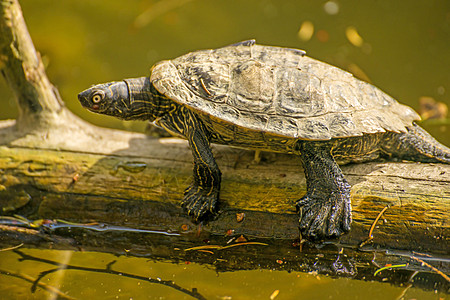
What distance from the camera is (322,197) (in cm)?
227

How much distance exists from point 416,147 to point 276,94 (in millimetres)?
987

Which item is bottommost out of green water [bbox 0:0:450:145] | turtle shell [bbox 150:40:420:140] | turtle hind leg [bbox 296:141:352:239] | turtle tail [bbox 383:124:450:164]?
turtle hind leg [bbox 296:141:352:239]

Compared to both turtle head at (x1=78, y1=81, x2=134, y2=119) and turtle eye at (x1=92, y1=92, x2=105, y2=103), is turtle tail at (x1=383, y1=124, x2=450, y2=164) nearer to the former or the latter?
turtle head at (x1=78, y1=81, x2=134, y2=119)

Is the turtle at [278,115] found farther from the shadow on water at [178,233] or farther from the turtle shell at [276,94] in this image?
the shadow on water at [178,233]

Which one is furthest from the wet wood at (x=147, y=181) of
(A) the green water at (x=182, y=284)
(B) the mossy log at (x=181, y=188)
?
(A) the green water at (x=182, y=284)

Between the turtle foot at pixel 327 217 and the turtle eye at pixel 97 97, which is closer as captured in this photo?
the turtle foot at pixel 327 217

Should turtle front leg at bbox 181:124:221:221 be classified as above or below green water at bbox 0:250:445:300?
above

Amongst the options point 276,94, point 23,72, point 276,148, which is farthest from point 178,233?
point 23,72

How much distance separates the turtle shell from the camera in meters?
2.30

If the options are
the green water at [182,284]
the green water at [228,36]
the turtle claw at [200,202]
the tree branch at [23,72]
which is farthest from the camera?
the green water at [228,36]

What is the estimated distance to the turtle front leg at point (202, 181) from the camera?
2.40 m

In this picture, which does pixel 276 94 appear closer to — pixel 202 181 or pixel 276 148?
pixel 276 148

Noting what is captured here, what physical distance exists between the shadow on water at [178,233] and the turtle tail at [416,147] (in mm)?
229

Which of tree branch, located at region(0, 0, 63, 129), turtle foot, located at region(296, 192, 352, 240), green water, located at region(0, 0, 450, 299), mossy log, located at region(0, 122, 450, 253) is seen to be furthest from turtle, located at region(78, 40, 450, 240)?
green water, located at region(0, 0, 450, 299)
